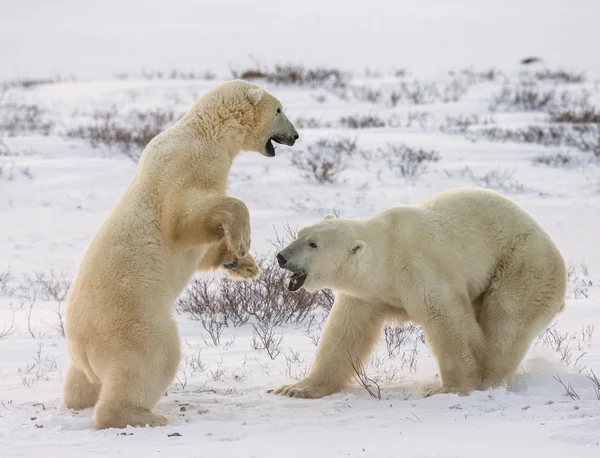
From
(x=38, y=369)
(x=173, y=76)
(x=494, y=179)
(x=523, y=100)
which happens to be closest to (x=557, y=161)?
(x=494, y=179)

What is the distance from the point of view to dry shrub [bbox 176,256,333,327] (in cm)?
608

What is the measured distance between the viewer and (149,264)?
12.9 feet

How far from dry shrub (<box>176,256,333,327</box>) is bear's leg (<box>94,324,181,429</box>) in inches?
81.9

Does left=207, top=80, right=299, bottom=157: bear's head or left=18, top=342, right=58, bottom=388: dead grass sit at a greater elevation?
left=207, top=80, right=299, bottom=157: bear's head

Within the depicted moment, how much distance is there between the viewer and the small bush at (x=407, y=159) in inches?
437

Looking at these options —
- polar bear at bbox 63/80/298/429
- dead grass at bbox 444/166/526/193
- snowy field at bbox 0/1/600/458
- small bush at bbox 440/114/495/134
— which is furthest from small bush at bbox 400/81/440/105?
polar bear at bbox 63/80/298/429

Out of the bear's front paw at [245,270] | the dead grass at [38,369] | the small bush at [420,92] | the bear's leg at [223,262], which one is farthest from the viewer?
the small bush at [420,92]

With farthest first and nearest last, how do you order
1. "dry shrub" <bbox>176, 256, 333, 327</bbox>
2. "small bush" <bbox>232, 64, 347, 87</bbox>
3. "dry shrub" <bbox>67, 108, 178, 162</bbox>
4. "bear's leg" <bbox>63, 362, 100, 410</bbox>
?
"small bush" <bbox>232, 64, 347, 87</bbox>, "dry shrub" <bbox>67, 108, 178, 162</bbox>, "dry shrub" <bbox>176, 256, 333, 327</bbox>, "bear's leg" <bbox>63, 362, 100, 410</bbox>

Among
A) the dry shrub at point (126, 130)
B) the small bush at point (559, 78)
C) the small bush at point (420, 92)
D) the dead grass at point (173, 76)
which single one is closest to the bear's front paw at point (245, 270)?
the dry shrub at point (126, 130)

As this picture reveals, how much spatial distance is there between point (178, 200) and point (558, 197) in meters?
7.60

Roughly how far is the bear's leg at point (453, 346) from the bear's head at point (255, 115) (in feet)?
4.12

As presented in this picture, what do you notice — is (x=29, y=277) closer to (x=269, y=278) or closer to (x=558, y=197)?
(x=269, y=278)

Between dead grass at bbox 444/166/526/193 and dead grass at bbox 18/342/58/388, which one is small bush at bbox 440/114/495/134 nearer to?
dead grass at bbox 444/166/526/193

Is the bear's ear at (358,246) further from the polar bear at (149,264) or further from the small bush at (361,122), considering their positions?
the small bush at (361,122)
